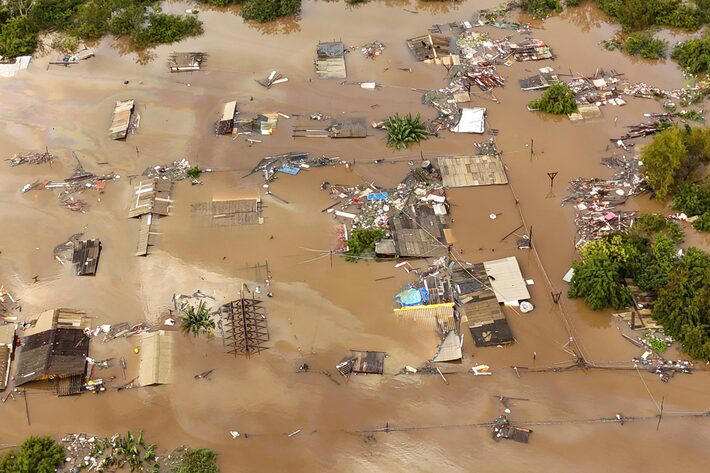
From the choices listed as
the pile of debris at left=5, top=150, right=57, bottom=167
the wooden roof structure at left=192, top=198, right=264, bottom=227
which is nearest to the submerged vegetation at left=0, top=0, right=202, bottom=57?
the pile of debris at left=5, top=150, right=57, bottom=167

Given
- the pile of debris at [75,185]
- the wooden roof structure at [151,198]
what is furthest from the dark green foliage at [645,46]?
the pile of debris at [75,185]

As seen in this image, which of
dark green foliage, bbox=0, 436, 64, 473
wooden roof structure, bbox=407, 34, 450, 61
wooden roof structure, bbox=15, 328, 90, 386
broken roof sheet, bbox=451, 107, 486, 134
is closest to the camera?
dark green foliage, bbox=0, 436, 64, 473

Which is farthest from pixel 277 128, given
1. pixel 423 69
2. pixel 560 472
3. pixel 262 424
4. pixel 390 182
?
pixel 560 472

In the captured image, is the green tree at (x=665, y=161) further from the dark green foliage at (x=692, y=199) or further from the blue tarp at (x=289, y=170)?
the blue tarp at (x=289, y=170)

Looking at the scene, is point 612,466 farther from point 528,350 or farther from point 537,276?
point 537,276

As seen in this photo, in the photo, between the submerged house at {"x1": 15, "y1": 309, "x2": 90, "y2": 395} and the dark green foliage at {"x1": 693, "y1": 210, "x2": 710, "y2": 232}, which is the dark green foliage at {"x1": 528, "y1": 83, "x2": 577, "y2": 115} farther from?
the submerged house at {"x1": 15, "y1": 309, "x2": 90, "y2": 395}

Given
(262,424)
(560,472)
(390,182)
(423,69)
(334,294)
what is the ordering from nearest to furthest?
(560,472) < (262,424) < (334,294) < (390,182) < (423,69)

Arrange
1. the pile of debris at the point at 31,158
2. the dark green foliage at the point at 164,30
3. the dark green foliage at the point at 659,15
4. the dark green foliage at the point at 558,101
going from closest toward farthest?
the pile of debris at the point at 31,158
the dark green foliage at the point at 558,101
the dark green foliage at the point at 659,15
the dark green foliage at the point at 164,30
